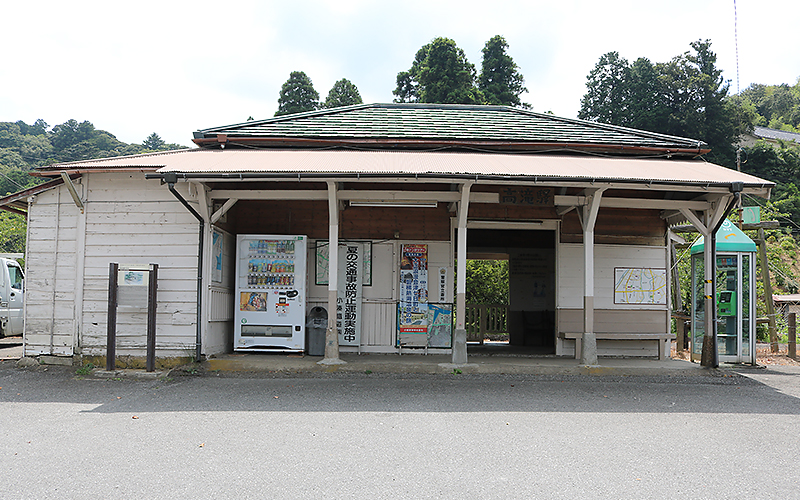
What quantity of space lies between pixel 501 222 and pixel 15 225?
19.8 metres

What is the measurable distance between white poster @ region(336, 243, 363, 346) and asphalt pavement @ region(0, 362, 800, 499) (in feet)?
5.57

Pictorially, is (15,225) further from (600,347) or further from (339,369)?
(600,347)

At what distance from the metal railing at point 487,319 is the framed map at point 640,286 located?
4670 mm

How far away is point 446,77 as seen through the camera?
33281 mm

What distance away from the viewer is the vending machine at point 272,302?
9.06 m


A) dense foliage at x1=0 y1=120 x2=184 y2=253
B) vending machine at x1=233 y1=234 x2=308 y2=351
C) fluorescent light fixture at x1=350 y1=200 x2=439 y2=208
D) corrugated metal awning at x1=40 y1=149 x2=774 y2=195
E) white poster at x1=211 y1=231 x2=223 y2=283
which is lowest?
vending machine at x1=233 y1=234 x2=308 y2=351

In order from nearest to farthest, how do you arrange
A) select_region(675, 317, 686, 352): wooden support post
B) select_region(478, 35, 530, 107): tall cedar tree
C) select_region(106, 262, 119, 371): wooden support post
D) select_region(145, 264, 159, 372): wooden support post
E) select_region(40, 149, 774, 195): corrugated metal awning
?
select_region(40, 149, 774, 195): corrugated metal awning → select_region(106, 262, 119, 371): wooden support post → select_region(145, 264, 159, 372): wooden support post → select_region(675, 317, 686, 352): wooden support post → select_region(478, 35, 530, 107): tall cedar tree

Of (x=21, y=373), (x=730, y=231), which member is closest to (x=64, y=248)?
(x=21, y=373)

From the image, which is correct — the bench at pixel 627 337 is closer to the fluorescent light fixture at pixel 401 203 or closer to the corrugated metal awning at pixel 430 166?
the corrugated metal awning at pixel 430 166

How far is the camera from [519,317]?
47.3 feet

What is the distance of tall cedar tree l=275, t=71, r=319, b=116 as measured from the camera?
128 feet

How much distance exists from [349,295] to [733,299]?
682 cm

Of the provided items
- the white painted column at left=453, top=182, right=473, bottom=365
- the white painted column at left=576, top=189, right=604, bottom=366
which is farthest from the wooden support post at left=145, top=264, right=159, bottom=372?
the white painted column at left=576, top=189, right=604, bottom=366

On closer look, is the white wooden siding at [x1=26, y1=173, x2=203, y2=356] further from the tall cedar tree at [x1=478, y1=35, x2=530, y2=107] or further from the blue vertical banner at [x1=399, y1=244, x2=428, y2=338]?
the tall cedar tree at [x1=478, y1=35, x2=530, y2=107]
